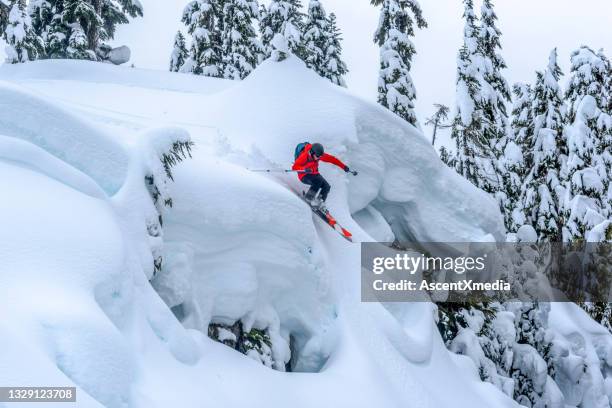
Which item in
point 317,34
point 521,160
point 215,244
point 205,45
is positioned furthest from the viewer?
point 317,34

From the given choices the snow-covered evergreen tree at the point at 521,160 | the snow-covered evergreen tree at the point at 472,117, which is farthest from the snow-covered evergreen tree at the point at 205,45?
the snow-covered evergreen tree at the point at 521,160

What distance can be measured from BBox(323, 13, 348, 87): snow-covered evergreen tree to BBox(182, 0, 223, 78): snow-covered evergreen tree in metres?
5.63

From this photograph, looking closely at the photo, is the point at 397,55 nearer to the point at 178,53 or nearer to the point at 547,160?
the point at 547,160

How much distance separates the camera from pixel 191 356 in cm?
724

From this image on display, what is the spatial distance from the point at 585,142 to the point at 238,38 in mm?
14879

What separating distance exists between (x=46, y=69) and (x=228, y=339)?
38.5 ft

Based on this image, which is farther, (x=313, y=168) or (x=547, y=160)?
(x=547, y=160)

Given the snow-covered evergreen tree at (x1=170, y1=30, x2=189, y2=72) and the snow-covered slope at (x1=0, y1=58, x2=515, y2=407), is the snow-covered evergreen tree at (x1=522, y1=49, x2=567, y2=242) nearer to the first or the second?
the snow-covered slope at (x1=0, y1=58, x2=515, y2=407)

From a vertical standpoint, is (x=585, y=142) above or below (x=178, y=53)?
below

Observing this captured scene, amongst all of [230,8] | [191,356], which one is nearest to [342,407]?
[191,356]

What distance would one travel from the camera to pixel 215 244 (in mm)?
9242

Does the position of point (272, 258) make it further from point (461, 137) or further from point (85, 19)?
point (85, 19)

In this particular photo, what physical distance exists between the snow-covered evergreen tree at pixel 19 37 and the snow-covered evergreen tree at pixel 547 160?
18.6 m

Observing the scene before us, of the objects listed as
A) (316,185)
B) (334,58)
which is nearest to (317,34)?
(334,58)
